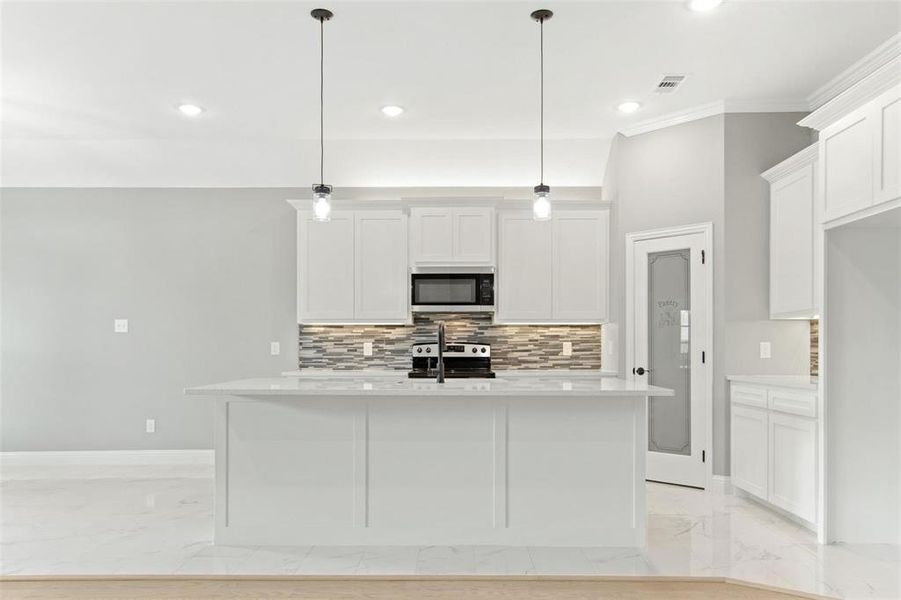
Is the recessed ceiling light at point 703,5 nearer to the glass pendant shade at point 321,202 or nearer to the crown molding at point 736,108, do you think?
the crown molding at point 736,108

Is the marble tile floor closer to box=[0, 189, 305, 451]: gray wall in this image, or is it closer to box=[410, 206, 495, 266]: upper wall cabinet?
box=[0, 189, 305, 451]: gray wall

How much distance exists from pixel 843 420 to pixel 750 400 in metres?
0.80

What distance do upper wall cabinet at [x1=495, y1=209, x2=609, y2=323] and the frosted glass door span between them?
592 millimetres

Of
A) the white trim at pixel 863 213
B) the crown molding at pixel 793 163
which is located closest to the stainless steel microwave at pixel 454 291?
the crown molding at pixel 793 163

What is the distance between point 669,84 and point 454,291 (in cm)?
246

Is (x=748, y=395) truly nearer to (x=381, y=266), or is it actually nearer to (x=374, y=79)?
(x=381, y=266)

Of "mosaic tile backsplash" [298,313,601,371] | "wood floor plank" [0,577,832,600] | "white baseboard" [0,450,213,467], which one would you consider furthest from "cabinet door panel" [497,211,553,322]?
"white baseboard" [0,450,213,467]

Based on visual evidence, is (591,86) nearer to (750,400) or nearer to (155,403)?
(750,400)

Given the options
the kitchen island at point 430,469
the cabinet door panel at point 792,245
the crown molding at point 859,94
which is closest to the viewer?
the crown molding at point 859,94

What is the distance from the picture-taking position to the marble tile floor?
2922 millimetres

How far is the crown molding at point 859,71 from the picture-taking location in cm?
360

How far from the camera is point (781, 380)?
161 inches

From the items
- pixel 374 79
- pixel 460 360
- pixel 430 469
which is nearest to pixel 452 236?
pixel 460 360

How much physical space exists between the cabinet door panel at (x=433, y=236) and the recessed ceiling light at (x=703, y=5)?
2.69 metres
